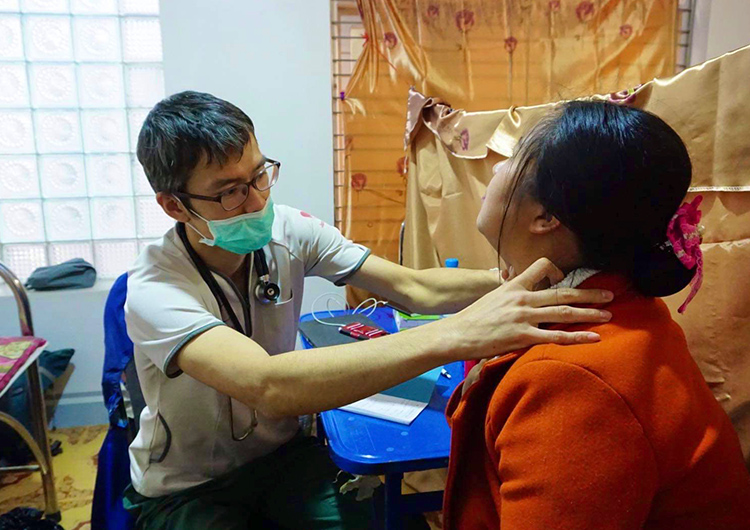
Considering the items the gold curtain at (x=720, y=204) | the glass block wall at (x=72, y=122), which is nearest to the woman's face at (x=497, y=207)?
the gold curtain at (x=720, y=204)

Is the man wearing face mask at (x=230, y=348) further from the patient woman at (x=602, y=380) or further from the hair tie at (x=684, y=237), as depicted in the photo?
the hair tie at (x=684, y=237)

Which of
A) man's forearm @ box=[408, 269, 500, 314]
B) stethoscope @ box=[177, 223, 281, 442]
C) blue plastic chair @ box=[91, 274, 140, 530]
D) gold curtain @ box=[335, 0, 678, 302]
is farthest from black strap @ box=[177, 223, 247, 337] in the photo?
gold curtain @ box=[335, 0, 678, 302]

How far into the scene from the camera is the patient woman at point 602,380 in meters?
0.59

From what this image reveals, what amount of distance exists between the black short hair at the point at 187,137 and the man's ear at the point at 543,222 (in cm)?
68

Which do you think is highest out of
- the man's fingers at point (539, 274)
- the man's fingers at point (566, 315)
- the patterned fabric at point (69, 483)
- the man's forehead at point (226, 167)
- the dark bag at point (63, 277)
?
the man's forehead at point (226, 167)

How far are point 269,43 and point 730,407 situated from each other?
2.19m

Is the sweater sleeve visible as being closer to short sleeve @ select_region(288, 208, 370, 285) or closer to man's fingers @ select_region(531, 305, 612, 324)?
man's fingers @ select_region(531, 305, 612, 324)

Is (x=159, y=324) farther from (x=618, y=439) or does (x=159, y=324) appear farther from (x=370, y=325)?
(x=618, y=439)

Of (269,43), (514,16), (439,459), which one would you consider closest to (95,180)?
(269,43)

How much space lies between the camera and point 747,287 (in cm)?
95

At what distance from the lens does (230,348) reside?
38.6 inches

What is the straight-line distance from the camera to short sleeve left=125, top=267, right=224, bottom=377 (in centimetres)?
103

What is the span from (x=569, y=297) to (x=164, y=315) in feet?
2.52

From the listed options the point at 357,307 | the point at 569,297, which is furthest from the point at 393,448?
the point at 357,307
